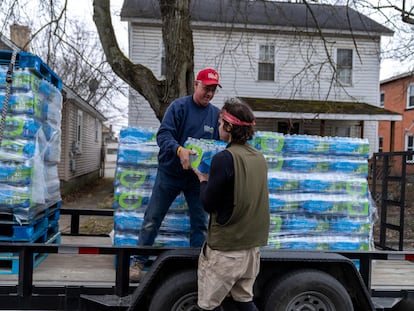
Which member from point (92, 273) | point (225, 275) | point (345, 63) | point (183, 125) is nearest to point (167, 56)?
point (183, 125)

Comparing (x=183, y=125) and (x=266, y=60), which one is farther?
(x=266, y=60)

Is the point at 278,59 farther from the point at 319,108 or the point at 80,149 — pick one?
the point at 80,149

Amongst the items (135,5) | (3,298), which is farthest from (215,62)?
(3,298)

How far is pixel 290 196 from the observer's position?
3623 mm

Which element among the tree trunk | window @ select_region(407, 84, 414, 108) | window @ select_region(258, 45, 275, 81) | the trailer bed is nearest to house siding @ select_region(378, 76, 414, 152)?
window @ select_region(407, 84, 414, 108)

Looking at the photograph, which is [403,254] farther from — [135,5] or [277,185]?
[135,5]

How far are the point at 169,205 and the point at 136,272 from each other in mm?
630

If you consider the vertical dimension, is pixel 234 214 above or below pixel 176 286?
above

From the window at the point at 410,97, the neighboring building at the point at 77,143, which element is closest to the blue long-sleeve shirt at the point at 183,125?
the neighboring building at the point at 77,143

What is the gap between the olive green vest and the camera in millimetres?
2505

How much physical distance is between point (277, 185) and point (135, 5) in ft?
45.2

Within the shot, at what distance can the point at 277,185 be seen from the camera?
360 centimetres

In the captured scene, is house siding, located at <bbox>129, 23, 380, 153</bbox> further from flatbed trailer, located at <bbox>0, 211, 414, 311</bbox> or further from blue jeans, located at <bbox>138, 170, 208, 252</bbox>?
flatbed trailer, located at <bbox>0, 211, 414, 311</bbox>

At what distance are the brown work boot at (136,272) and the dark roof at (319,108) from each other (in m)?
11.0
